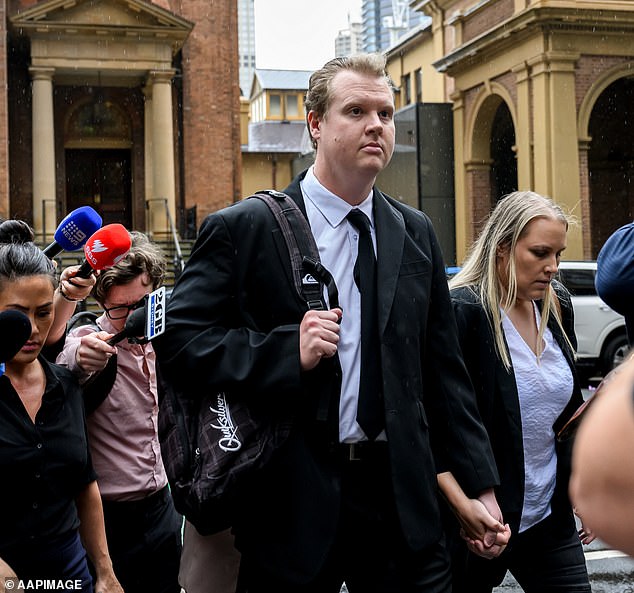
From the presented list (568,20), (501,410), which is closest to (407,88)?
(568,20)

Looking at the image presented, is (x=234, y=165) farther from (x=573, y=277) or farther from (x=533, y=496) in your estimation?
(x=533, y=496)

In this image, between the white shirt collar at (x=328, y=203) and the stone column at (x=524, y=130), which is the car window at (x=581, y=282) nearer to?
the stone column at (x=524, y=130)

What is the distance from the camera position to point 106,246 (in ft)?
9.96

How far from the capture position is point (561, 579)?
11.0ft

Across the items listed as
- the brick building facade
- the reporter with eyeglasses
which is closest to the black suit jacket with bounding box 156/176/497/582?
the reporter with eyeglasses

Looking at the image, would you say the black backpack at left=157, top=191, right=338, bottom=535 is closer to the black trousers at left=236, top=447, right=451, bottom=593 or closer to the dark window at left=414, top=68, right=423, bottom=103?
the black trousers at left=236, top=447, right=451, bottom=593

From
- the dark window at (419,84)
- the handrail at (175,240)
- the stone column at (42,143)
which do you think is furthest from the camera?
the dark window at (419,84)

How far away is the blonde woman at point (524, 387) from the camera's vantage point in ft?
11.1

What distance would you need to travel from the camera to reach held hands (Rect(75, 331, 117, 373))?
3.07 metres

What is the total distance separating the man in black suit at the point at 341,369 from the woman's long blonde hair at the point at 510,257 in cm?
71

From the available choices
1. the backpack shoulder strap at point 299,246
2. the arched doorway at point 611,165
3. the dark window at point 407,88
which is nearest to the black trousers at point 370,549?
the backpack shoulder strap at point 299,246

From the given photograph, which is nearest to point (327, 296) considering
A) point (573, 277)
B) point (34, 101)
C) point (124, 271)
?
point (124, 271)

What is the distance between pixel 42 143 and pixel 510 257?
22.3 metres

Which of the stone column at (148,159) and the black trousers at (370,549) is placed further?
the stone column at (148,159)
